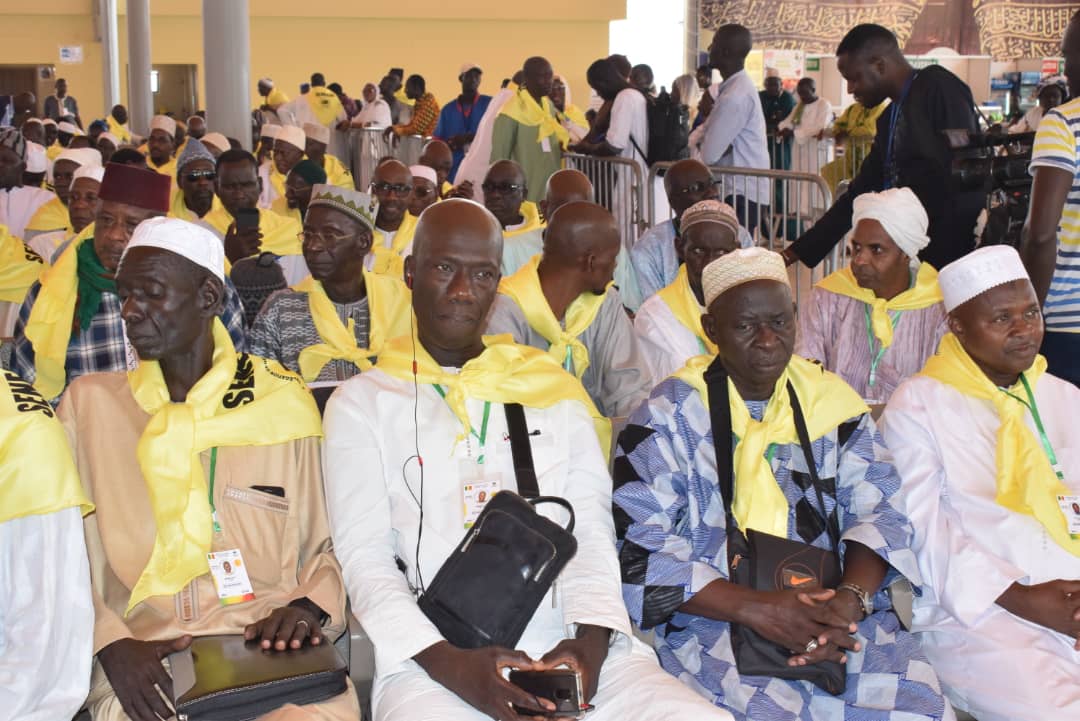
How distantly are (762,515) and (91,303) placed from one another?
259cm

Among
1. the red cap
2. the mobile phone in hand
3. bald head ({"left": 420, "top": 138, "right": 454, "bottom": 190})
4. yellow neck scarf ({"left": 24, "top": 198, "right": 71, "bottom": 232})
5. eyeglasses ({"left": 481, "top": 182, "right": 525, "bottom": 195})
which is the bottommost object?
the mobile phone in hand

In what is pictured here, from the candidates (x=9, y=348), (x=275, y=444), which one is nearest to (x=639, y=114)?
(x=9, y=348)

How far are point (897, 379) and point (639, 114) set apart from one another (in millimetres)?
5671

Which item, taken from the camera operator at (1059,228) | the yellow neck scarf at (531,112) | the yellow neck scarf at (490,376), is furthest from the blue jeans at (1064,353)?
the yellow neck scarf at (531,112)

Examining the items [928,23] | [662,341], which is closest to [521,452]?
[662,341]

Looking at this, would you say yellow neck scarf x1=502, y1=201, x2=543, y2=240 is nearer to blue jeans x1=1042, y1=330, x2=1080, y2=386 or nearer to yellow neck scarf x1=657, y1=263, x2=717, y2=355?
yellow neck scarf x1=657, y1=263, x2=717, y2=355

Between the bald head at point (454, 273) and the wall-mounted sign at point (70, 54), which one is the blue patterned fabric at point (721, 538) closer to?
the bald head at point (454, 273)

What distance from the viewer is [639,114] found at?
9766 mm

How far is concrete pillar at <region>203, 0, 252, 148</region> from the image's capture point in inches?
523

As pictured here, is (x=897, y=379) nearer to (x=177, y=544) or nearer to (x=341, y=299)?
(x=341, y=299)

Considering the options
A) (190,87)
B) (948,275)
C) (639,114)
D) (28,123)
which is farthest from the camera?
(190,87)

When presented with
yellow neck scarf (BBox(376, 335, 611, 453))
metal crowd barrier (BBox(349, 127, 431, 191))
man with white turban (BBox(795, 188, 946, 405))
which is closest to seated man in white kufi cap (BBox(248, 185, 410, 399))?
yellow neck scarf (BBox(376, 335, 611, 453))

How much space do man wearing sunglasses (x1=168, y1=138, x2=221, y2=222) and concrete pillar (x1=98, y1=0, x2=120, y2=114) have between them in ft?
64.2

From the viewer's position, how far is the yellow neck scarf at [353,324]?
4527 millimetres
